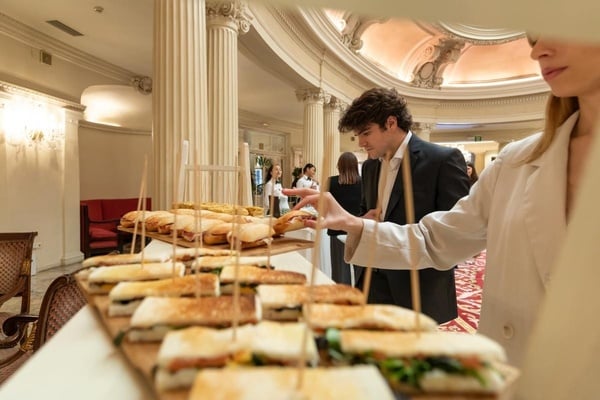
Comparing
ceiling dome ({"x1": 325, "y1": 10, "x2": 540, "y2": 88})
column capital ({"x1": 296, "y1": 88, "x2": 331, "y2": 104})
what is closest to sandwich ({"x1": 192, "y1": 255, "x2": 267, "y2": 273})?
column capital ({"x1": 296, "y1": 88, "x2": 331, "y2": 104})

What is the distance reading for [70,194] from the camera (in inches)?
271

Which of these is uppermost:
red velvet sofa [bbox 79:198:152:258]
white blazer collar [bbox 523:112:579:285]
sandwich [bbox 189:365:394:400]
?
white blazer collar [bbox 523:112:579:285]

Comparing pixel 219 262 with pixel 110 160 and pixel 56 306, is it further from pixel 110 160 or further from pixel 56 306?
pixel 110 160

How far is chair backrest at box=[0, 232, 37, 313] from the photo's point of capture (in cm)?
267

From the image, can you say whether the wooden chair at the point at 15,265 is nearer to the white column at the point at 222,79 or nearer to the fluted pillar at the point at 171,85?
the fluted pillar at the point at 171,85

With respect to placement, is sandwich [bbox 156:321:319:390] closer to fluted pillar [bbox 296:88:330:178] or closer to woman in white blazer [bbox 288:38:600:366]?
woman in white blazer [bbox 288:38:600:366]

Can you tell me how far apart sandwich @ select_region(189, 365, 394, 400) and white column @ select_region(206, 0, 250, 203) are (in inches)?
167

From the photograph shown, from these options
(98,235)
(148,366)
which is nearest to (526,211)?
(148,366)

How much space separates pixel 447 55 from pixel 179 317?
53.1 feet

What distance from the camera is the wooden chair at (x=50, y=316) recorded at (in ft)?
5.44

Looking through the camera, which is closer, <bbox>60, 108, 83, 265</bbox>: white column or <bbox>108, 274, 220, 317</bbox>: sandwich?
<bbox>108, 274, 220, 317</bbox>: sandwich

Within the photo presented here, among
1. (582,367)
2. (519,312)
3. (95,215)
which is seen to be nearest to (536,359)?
(582,367)

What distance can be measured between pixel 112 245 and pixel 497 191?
736cm

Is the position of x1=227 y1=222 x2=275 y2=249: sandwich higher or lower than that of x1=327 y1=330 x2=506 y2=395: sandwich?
higher
